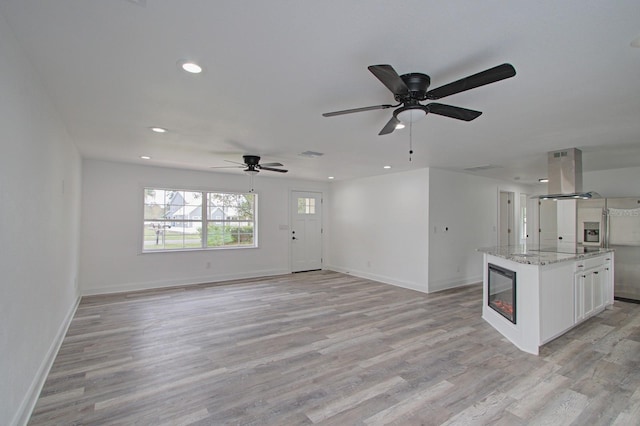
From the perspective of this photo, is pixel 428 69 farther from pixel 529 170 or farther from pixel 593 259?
pixel 529 170

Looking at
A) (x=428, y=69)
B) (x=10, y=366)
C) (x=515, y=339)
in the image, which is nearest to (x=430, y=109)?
(x=428, y=69)

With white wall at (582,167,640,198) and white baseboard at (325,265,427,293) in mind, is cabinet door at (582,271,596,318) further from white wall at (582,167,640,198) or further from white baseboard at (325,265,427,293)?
white wall at (582,167,640,198)

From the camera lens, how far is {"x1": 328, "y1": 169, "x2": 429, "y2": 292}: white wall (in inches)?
237

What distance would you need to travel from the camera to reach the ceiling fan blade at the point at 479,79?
1640mm

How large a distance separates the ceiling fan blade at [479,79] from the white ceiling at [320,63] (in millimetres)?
202

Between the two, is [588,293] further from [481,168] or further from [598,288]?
[481,168]

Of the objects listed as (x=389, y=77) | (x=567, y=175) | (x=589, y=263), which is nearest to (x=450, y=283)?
(x=589, y=263)

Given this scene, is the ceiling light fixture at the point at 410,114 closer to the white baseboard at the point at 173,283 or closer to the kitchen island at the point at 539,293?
the kitchen island at the point at 539,293

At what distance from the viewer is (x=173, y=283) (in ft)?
20.4

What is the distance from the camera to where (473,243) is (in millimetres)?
6684

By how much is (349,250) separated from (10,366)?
21.3 feet

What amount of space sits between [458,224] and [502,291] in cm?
275

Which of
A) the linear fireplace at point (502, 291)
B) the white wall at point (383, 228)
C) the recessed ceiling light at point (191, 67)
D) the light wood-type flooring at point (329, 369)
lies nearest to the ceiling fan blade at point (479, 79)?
the recessed ceiling light at point (191, 67)

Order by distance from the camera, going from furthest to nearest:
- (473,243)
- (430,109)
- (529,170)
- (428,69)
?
1. (473,243)
2. (529,170)
3. (430,109)
4. (428,69)
